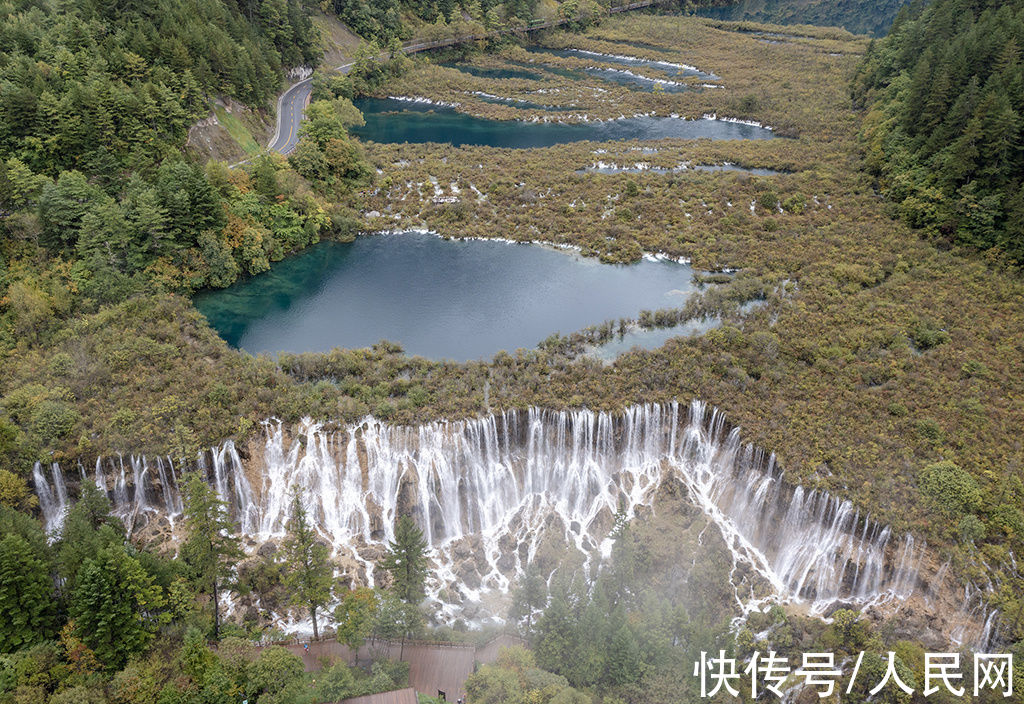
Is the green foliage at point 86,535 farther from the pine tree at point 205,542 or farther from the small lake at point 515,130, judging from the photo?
the small lake at point 515,130

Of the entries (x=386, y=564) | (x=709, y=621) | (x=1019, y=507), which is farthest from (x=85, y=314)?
(x=1019, y=507)

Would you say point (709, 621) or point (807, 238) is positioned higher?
point (807, 238)

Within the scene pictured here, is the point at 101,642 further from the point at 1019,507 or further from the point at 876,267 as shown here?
the point at 876,267

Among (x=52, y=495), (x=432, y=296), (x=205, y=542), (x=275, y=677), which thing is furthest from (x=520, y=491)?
(x=52, y=495)

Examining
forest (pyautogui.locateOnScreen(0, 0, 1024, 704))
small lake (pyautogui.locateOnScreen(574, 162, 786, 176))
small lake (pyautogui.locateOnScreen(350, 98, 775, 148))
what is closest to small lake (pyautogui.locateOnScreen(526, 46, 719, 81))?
small lake (pyautogui.locateOnScreen(350, 98, 775, 148))

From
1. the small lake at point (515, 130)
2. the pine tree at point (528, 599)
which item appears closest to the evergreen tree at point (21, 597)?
the pine tree at point (528, 599)

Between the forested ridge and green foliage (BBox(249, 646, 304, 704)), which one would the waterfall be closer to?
green foliage (BBox(249, 646, 304, 704))
